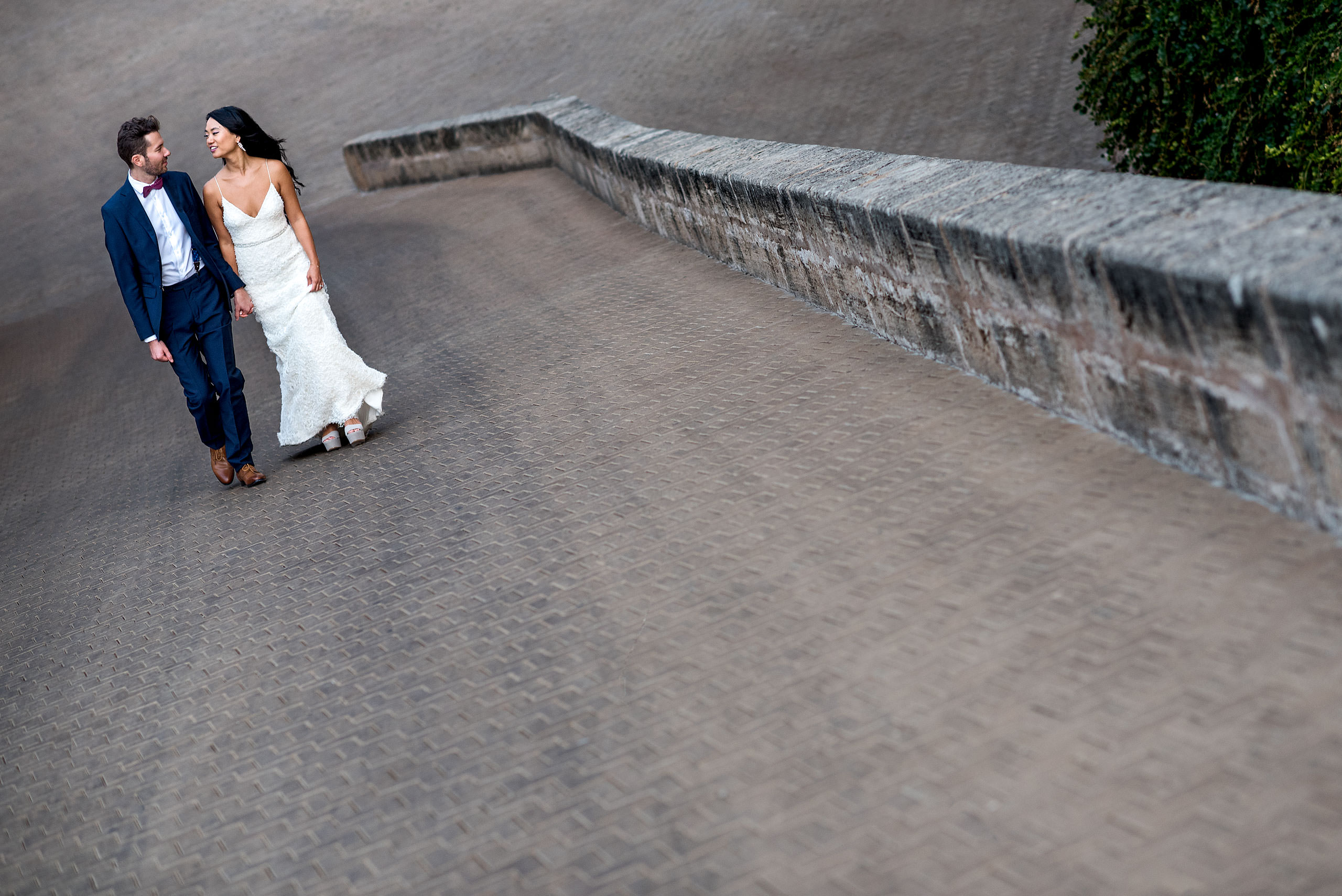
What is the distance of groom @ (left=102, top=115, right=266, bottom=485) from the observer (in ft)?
19.9

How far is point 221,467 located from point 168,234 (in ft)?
4.05

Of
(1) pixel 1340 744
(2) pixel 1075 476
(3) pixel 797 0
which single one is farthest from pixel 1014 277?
(3) pixel 797 0

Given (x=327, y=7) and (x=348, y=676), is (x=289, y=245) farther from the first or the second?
(x=327, y=7)

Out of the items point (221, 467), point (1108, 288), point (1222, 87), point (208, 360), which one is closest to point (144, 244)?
point (208, 360)

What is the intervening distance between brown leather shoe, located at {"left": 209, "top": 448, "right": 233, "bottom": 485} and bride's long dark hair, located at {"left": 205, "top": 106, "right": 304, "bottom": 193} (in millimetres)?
1540

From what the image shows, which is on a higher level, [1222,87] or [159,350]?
[159,350]

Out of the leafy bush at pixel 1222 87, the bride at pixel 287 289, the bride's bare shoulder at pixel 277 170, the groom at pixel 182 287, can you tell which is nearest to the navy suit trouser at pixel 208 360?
the groom at pixel 182 287

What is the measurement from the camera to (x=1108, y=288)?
141 inches

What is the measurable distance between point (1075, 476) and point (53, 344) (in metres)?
11.2

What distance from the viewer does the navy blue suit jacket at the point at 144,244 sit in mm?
6043

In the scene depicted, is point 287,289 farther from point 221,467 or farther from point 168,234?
point 221,467

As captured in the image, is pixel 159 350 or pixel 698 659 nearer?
pixel 698 659

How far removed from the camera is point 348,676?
4047 mm

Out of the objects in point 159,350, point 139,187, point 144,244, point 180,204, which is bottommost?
point 159,350
